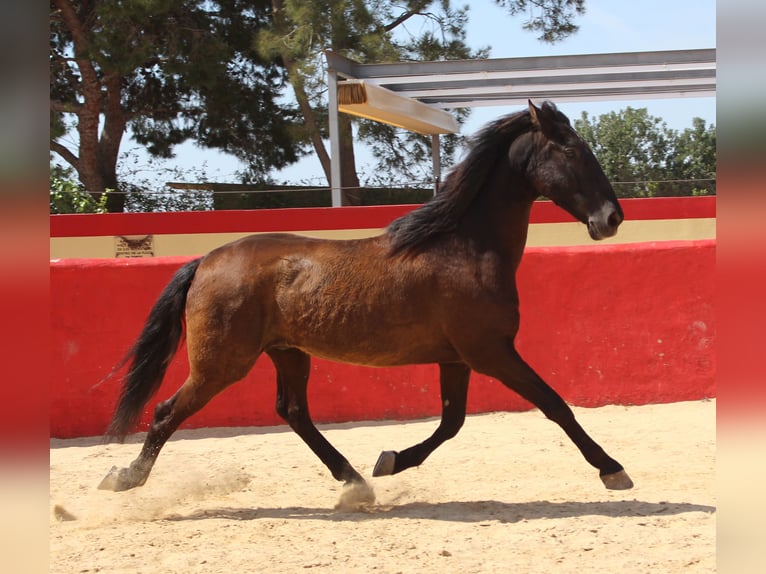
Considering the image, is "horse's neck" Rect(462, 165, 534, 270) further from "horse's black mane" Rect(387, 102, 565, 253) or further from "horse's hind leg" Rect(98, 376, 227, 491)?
"horse's hind leg" Rect(98, 376, 227, 491)

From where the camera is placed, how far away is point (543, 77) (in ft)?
44.2

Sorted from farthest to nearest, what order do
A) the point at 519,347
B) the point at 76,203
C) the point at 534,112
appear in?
1. the point at 76,203
2. the point at 519,347
3. the point at 534,112

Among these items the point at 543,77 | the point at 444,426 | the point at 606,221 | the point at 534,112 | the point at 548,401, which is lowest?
the point at 444,426

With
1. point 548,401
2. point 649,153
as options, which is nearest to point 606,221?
point 548,401

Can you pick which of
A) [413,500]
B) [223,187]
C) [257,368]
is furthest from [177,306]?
[223,187]

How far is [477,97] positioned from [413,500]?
1136 cm

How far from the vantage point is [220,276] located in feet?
15.9

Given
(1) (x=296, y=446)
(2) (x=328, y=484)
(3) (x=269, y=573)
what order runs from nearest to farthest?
(3) (x=269, y=573), (2) (x=328, y=484), (1) (x=296, y=446)

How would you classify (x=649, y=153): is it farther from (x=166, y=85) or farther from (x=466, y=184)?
(x=466, y=184)

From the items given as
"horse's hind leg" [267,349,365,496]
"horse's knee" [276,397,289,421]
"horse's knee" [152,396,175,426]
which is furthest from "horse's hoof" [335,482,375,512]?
"horse's knee" [152,396,175,426]

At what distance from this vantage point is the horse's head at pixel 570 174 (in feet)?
14.4

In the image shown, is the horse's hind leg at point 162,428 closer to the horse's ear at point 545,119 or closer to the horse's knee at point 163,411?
the horse's knee at point 163,411

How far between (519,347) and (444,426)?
2504 millimetres

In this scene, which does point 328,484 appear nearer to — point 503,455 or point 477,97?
point 503,455
